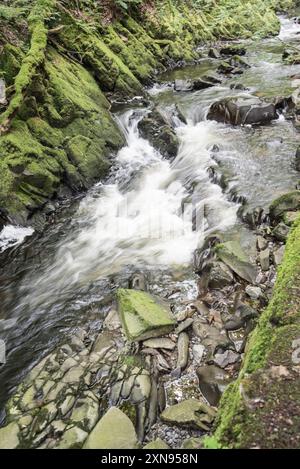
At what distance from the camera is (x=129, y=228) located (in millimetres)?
8188

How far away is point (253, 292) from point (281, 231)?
149 centimetres

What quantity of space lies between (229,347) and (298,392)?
1.87 metres

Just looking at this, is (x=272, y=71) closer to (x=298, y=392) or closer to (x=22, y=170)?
(x=22, y=170)

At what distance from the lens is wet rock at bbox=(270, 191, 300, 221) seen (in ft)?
21.9

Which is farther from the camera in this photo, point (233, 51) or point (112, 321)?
point (233, 51)

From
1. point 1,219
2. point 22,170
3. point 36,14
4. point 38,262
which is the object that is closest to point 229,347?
point 38,262

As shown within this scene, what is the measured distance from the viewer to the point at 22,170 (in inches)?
329

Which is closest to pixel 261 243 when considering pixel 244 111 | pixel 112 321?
pixel 112 321

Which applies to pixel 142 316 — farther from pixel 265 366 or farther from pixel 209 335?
pixel 265 366

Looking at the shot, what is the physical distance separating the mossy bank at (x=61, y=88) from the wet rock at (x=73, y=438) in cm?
526

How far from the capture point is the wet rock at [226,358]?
4.39 m

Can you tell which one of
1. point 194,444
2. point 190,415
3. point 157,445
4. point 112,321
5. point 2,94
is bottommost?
point 190,415

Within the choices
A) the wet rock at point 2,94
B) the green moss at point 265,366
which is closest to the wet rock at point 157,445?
the green moss at point 265,366

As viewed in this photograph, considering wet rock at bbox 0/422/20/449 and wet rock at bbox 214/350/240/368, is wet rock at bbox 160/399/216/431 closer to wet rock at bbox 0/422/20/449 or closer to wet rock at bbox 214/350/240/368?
wet rock at bbox 214/350/240/368
